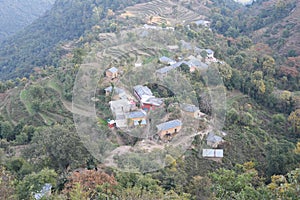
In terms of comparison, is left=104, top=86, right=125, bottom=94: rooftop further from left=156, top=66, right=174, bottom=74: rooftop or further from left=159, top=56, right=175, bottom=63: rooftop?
left=159, top=56, right=175, bottom=63: rooftop

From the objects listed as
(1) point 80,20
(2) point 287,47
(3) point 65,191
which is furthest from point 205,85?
(1) point 80,20

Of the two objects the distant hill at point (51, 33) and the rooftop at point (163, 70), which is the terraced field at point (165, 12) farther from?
the rooftop at point (163, 70)

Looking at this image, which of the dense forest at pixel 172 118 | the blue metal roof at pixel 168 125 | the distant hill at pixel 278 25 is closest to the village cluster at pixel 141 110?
the blue metal roof at pixel 168 125

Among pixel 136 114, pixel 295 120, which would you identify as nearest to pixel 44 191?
pixel 136 114

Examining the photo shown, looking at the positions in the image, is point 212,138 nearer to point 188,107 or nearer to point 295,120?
point 188,107

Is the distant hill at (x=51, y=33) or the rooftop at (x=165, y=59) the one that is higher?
the rooftop at (x=165, y=59)

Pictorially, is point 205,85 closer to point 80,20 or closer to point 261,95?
point 261,95

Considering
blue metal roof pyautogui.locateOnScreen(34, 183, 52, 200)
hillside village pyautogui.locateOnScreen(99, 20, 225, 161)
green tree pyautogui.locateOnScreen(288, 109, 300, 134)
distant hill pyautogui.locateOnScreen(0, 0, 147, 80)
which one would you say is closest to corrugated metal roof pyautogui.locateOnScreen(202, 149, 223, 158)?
hillside village pyautogui.locateOnScreen(99, 20, 225, 161)
